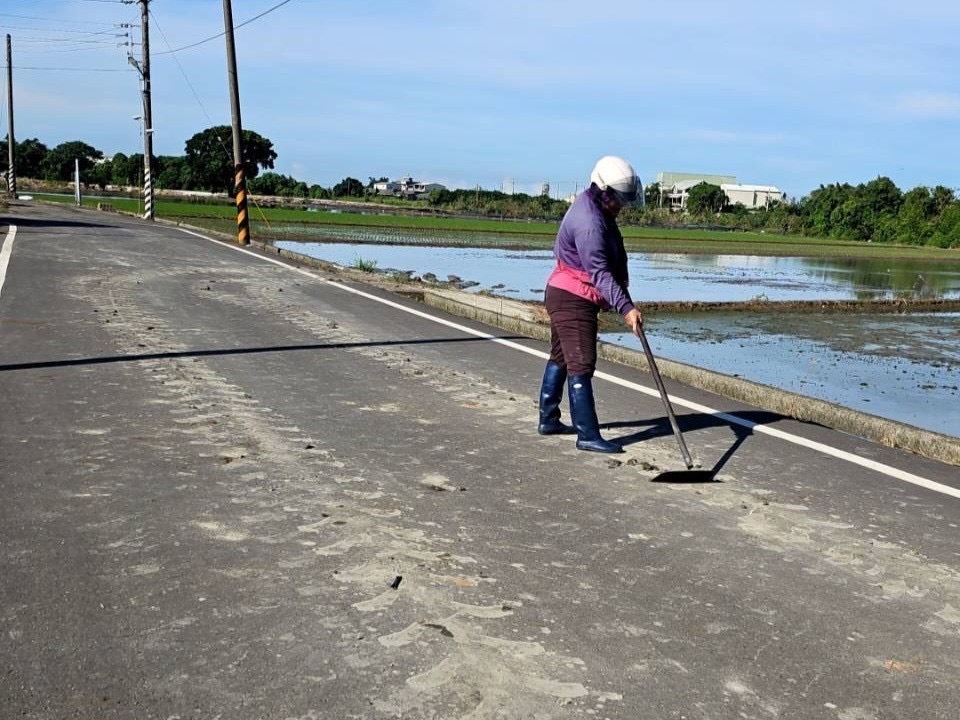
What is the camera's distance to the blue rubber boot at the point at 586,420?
6.07 m

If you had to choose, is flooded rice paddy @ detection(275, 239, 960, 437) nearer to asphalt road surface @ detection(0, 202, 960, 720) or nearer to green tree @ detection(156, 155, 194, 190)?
asphalt road surface @ detection(0, 202, 960, 720)

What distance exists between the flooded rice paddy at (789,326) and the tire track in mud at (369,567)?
21.7 feet

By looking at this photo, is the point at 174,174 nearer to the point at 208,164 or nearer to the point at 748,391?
the point at 208,164

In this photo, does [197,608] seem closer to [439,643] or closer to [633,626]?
[439,643]

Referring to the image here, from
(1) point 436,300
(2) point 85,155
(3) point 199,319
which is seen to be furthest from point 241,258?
(2) point 85,155

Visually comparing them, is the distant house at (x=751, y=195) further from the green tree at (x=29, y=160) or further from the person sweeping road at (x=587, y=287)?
the person sweeping road at (x=587, y=287)

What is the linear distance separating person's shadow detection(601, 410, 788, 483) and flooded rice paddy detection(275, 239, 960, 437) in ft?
10.6

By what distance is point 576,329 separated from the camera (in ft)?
20.5

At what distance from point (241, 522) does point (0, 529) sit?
3.27 feet

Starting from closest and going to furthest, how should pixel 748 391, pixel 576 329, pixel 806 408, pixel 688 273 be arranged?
pixel 576 329 < pixel 806 408 < pixel 748 391 < pixel 688 273

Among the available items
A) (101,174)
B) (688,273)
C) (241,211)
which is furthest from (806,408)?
(101,174)

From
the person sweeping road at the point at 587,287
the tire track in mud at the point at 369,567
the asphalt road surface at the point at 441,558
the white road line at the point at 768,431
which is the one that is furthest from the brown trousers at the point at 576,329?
the white road line at the point at 768,431

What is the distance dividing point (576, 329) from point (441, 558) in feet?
8.16

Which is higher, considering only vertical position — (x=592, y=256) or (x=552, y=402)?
(x=592, y=256)
